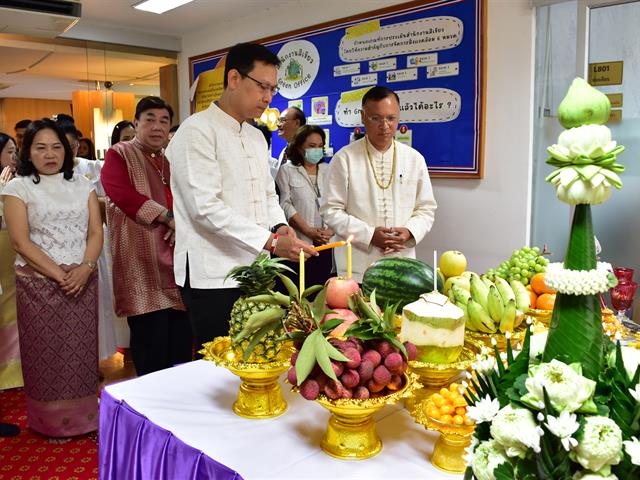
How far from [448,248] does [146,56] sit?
13.5 feet

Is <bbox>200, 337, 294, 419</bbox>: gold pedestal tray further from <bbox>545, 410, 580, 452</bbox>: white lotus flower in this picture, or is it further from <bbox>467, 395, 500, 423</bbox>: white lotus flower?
<bbox>545, 410, 580, 452</bbox>: white lotus flower

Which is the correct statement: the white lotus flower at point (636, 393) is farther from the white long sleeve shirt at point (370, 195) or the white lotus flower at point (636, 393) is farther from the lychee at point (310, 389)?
the white long sleeve shirt at point (370, 195)

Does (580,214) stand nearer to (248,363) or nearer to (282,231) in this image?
(248,363)

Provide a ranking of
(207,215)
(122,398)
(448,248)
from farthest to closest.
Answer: (448,248)
(207,215)
(122,398)

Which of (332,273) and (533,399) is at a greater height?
(533,399)

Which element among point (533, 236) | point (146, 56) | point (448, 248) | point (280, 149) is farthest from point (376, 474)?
point (146, 56)

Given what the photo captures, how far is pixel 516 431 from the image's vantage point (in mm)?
711

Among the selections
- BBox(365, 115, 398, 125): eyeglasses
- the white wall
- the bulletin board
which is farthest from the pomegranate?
the bulletin board

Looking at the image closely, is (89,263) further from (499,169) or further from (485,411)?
(485,411)

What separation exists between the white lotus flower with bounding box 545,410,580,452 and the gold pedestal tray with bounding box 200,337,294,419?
27.3 inches

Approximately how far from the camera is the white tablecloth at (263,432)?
1075 millimetres

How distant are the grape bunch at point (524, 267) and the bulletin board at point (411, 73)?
1.74 metres

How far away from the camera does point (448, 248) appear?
3.92 metres

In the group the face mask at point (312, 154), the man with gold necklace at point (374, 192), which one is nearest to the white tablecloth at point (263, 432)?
the man with gold necklace at point (374, 192)
